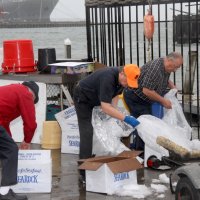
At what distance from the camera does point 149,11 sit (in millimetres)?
7695

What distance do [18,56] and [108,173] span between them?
392 centimetres

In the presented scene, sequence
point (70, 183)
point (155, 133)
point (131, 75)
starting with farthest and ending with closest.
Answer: point (70, 183)
point (155, 133)
point (131, 75)

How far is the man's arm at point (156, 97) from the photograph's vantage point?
21.9ft

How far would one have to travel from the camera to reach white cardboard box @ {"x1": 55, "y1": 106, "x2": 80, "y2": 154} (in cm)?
752

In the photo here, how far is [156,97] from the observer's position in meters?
6.67

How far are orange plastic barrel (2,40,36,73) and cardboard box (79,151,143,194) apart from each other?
3533 mm

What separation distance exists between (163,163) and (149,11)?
2535 millimetres

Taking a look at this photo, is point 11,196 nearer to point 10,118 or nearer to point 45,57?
point 10,118

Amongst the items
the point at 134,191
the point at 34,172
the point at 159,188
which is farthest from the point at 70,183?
the point at 159,188

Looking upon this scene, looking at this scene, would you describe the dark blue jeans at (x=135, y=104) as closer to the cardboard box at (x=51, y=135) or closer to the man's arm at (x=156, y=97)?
the man's arm at (x=156, y=97)

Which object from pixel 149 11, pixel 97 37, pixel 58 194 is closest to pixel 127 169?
pixel 58 194

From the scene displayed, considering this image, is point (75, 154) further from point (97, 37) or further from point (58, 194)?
point (97, 37)

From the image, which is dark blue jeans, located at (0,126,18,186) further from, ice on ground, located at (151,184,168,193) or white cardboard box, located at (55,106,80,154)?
white cardboard box, located at (55,106,80,154)

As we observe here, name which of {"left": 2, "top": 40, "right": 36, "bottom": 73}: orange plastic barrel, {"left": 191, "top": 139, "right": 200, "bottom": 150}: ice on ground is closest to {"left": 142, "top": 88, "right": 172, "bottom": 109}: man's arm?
{"left": 191, "top": 139, "right": 200, "bottom": 150}: ice on ground
